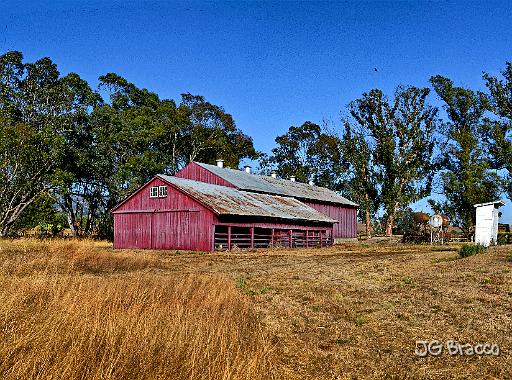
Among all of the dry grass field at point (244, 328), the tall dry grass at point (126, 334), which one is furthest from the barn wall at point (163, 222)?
the tall dry grass at point (126, 334)

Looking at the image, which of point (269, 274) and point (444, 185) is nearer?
point (269, 274)

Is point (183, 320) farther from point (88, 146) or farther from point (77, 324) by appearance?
point (88, 146)

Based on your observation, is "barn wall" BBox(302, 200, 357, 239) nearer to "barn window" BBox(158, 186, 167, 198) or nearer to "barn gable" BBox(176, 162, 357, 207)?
"barn gable" BBox(176, 162, 357, 207)

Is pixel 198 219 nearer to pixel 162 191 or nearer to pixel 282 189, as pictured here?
pixel 162 191

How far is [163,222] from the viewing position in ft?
114

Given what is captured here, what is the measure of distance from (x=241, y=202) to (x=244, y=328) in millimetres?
28606

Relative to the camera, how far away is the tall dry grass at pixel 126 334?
521cm

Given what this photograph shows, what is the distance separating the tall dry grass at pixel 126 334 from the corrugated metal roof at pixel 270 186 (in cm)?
3262

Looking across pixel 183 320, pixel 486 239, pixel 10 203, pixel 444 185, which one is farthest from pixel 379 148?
pixel 183 320

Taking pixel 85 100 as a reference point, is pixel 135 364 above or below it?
below

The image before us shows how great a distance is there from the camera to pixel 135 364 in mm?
5516

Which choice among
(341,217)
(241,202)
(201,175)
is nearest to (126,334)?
(241,202)

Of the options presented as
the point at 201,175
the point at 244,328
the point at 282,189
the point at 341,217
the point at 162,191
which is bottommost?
the point at 244,328

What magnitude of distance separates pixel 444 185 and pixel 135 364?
5477 centimetres
